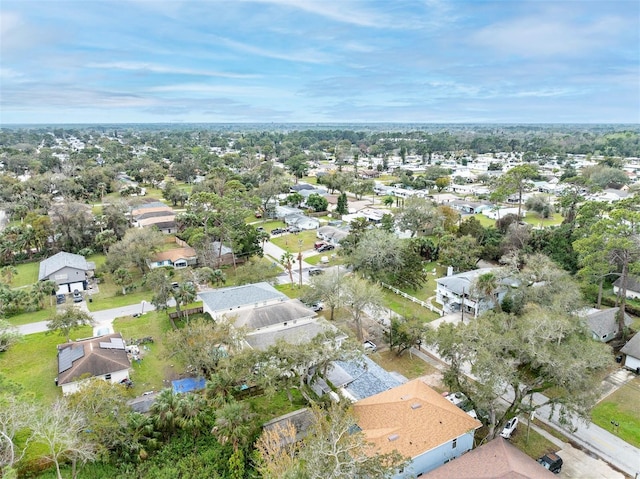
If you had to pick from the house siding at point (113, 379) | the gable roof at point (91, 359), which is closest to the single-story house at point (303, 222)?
the gable roof at point (91, 359)

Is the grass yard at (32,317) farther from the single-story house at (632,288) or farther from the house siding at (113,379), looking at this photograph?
the single-story house at (632,288)

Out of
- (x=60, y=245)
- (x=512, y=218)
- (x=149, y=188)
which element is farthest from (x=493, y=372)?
(x=149, y=188)

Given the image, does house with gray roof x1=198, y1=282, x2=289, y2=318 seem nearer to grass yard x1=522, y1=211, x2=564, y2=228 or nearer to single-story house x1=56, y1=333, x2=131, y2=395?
single-story house x1=56, y1=333, x2=131, y2=395

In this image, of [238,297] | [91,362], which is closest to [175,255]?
[238,297]

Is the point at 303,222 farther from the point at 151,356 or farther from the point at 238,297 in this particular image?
the point at 151,356

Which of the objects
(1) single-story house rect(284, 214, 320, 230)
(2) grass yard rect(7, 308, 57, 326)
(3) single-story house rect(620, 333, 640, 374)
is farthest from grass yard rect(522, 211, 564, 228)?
(2) grass yard rect(7, 308, 57, 326)

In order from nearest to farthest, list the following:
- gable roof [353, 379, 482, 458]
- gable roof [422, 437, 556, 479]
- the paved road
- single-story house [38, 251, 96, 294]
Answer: gable roof [422, 437, 556, 479] → gable roof [353, 379, 482, 458] → the paved road → single-story house [38, 251, 96, 294]
